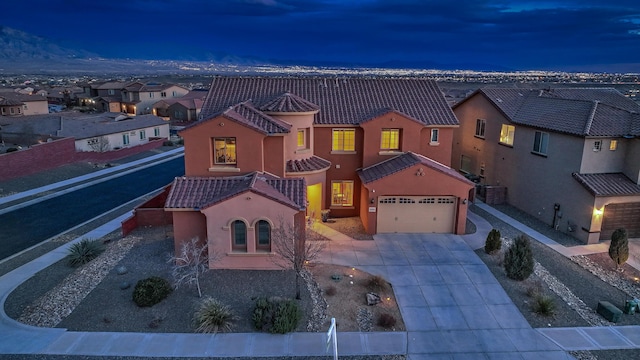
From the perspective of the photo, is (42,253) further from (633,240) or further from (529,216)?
(633,240)

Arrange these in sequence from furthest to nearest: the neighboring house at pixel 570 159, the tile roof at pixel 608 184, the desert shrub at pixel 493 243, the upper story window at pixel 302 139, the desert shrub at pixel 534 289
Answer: the upper story window at pixel 302 139
the neighboring house at pixel 570 159
the tile roof at pixel 608 184
the desert shrub at pixel 493 243
the desert shrub at pixel 534 289

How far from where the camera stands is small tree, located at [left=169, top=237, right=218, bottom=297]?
1708cm

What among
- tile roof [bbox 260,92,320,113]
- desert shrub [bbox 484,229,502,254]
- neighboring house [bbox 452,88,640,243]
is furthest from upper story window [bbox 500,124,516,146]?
tile roof [bbox 260,92,320,113]

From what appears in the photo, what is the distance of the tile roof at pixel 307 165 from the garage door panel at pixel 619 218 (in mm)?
15624

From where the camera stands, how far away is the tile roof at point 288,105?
2398 cm

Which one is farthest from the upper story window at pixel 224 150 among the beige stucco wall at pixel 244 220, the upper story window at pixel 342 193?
the upper story window at pixel 342 193

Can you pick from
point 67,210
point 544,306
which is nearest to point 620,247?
point 544,306

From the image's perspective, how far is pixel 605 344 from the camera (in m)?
14.3

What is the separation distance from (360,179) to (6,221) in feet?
72.1

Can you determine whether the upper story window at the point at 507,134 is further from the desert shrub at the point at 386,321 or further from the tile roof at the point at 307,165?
the desert shrub at the point at 386,321

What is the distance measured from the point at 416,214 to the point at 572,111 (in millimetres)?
11351

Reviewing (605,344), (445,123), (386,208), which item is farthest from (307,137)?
(605,344)

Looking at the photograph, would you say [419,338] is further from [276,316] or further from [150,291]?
[150,291]

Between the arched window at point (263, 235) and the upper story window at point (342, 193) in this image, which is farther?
the upper story window at point (342, 193)
